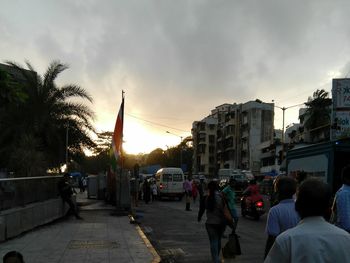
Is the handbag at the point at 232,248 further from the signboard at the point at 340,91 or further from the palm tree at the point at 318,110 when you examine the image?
the palm tree at the point at 318,110

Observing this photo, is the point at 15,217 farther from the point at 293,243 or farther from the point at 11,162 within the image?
the point at 293,243

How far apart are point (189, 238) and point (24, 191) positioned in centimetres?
508

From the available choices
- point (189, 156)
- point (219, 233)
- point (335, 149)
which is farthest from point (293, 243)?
point (189, 156)

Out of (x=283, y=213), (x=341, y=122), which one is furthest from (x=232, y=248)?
(x=341, y=122)

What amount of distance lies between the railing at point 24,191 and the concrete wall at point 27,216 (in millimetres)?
205

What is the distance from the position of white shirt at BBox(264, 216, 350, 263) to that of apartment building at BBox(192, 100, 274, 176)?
102063 mm

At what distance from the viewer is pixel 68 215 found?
2253 centimetres

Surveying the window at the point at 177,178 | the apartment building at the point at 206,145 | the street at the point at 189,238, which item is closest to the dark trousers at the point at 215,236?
the street at the point at 189,238

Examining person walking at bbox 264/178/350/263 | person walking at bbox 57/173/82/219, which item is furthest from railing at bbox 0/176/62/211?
person walking at bbox 264/178/350/263

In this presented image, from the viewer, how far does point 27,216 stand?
625 inches

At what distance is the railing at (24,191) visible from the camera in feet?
46.6

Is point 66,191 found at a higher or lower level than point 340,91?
lower

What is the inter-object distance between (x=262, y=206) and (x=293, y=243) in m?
19.8

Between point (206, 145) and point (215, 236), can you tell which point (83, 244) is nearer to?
point (215, 236)
